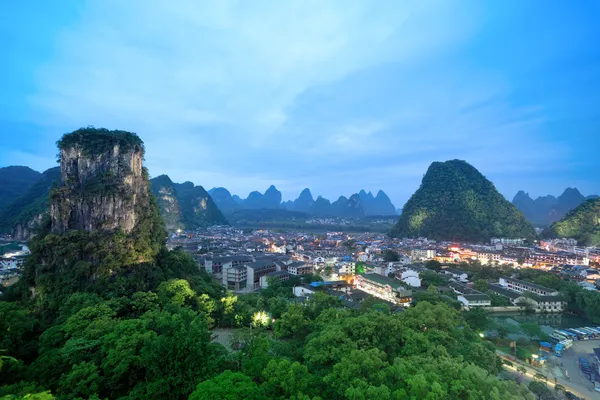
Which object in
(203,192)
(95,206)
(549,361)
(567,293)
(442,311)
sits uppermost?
(203,192)

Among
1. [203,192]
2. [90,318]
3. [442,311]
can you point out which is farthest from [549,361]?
[203,192]

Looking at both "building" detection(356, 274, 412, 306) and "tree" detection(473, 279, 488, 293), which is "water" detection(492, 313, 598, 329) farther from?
"building" detection(356, 274, 412, 306)

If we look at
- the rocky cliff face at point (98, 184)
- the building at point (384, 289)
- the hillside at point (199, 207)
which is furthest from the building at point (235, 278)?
the hillside at point (199, 207)

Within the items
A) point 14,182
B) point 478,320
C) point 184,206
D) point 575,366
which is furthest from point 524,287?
point 14,182

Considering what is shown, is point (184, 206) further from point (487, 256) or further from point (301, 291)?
point (487, 256)

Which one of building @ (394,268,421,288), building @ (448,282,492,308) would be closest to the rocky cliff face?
building @ (394,268,421,288)

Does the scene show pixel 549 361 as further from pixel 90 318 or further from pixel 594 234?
pixel 594 234

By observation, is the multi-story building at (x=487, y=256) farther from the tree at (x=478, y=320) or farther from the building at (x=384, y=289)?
the tree at (x=478, y=320)
